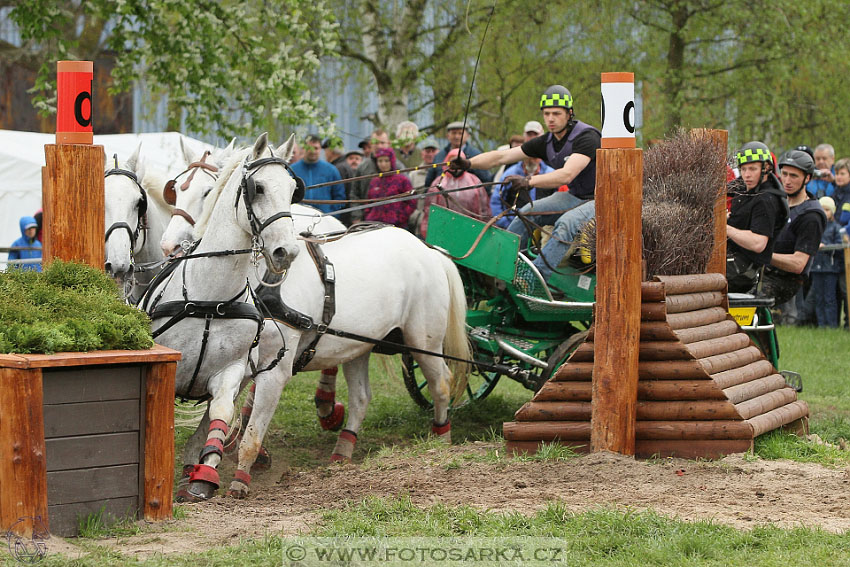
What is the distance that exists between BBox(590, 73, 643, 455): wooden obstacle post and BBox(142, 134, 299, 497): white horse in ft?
5.92

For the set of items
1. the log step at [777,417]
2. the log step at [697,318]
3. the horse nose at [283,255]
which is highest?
the horse nose at [283,255]

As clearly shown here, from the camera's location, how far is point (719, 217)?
7.26 metres

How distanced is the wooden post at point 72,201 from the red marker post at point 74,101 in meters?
0.06

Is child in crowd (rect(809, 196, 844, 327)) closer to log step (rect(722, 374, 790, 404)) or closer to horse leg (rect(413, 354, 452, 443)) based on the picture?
log step (rect(722, 374, 790, 404))

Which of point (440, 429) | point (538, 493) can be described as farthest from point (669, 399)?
point (440, 429)

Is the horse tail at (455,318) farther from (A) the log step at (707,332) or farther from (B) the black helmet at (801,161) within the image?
(B) the black helmet at (801,161)

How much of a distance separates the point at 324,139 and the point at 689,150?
261 inches

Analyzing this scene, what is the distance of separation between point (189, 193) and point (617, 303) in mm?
2630

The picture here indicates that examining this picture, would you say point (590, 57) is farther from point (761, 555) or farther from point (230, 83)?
point (761, 555)

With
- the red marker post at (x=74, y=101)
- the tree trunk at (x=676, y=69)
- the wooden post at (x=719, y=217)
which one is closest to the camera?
the red marker post at (x=74, y=101)

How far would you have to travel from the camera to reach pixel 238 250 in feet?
18.4

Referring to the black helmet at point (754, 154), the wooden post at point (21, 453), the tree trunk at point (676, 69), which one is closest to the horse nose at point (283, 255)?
the wooden post at point (21, 453)

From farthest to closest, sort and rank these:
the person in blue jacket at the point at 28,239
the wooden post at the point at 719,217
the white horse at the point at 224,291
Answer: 1. the person in blue jacket at the point at 28,239
2. the wooden post at the point at 719,217
3. the white horse at the point at 224,291

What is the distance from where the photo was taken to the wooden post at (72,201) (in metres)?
5.28
